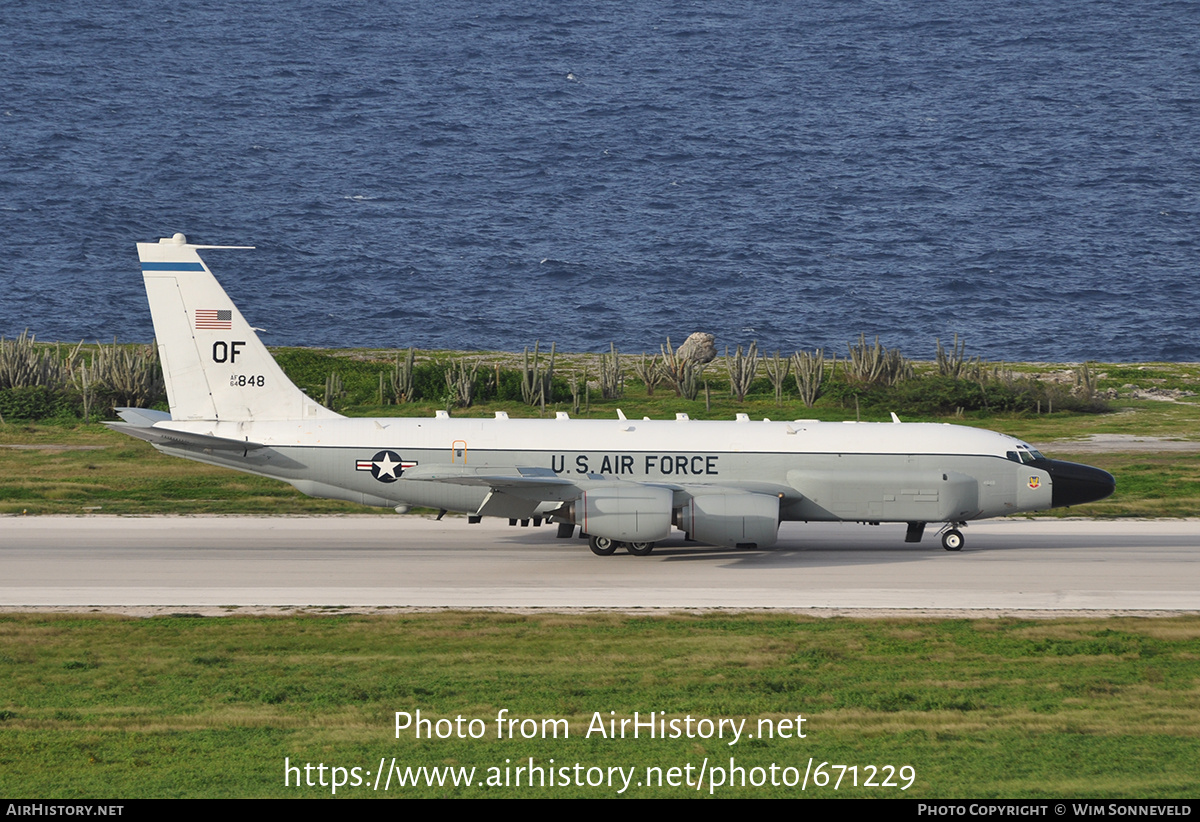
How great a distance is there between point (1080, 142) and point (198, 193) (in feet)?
321

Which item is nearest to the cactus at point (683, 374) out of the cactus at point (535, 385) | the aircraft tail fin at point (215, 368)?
the cactus at point (535, 385)

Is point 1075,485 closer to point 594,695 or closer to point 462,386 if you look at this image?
point 594,695

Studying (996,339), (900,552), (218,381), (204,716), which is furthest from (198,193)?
(204,716)

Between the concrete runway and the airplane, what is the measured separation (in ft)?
4.19

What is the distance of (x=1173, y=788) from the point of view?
12.0 m

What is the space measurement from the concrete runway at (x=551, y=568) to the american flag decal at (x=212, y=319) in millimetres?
5454

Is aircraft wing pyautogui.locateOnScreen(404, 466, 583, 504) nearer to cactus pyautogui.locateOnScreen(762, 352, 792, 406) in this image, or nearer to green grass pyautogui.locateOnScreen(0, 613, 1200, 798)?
green grass pyautogui.locateOnScreen(0, 613, 1200, 798)

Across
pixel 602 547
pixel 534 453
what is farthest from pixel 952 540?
pixel 534 453

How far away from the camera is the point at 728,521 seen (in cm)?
2528

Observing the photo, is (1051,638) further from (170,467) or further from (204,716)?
(170,467)

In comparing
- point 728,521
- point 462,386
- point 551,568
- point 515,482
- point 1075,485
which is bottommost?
point 551,568

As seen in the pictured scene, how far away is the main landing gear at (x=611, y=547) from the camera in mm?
27047

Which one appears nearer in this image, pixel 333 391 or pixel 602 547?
pixel 602 547

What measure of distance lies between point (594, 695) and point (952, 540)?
15.7 m
